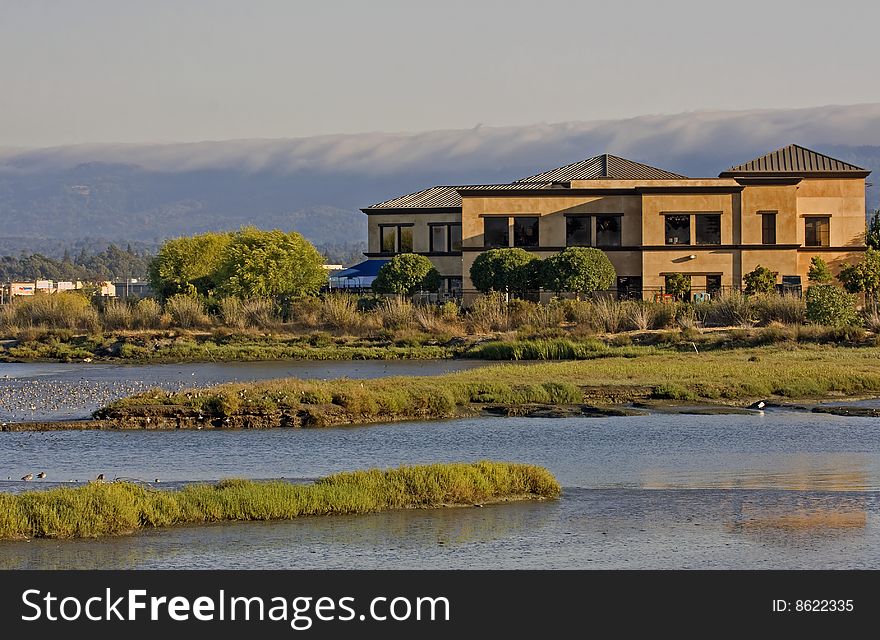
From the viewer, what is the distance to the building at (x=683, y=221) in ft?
221

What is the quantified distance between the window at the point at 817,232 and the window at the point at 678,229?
7.01 m

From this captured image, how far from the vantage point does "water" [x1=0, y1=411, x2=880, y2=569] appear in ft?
57.7

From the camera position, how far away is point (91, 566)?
55.7ft

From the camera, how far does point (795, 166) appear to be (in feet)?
238

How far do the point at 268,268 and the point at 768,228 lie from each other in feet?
75.4

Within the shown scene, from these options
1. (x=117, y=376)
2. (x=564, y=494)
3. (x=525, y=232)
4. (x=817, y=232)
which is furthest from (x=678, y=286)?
(x=564, y=494)

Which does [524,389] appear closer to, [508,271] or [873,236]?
[508,271]

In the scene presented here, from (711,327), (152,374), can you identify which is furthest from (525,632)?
(711,327)

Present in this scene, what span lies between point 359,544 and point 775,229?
172 ft

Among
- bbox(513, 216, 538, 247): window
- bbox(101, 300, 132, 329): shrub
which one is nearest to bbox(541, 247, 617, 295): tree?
bbox(513, 216, 538, 247): window

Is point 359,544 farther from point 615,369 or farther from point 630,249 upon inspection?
point 630,249

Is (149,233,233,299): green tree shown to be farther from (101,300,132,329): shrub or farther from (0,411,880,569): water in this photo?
(0,411,880,569): water

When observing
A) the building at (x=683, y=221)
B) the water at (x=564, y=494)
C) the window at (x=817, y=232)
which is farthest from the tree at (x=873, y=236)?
the water at (x=564, y=494)

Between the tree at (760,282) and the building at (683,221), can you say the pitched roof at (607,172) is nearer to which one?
the building at (683,221)
